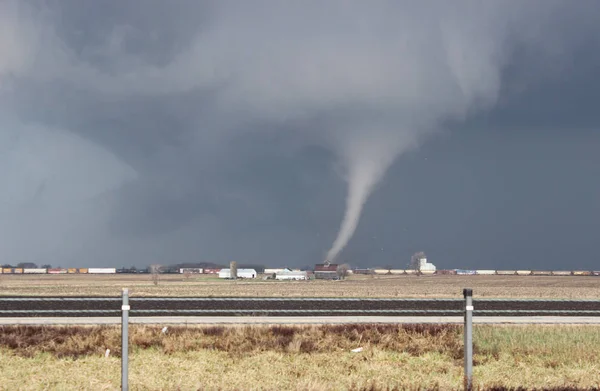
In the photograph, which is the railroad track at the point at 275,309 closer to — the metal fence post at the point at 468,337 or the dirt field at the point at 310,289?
the metal fence post at the point at 468,337

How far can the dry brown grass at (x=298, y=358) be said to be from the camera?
41.9 feet


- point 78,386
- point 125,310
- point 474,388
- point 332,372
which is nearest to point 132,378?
point 78,386

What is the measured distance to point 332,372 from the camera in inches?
555

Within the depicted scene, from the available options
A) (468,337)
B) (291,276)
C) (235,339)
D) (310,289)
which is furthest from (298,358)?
(291,276)

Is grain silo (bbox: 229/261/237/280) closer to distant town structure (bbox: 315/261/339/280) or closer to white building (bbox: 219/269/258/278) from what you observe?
white building (bbox: 219/269/258/278)

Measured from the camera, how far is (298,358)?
52.0 feet

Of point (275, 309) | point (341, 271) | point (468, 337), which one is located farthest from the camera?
point (341, 271)

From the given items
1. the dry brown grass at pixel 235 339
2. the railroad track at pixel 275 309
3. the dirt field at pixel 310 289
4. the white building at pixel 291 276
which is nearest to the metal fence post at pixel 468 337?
the dry brown grass at pixel 235 339

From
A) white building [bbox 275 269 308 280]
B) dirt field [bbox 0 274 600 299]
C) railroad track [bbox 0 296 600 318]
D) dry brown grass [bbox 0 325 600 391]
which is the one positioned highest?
white building [bbox 275 269 308 280]

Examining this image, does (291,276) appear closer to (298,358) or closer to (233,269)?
(233,269)

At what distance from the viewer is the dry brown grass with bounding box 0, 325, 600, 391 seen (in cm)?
1277

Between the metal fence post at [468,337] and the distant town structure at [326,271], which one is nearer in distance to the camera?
the metal fence post at [468,337]

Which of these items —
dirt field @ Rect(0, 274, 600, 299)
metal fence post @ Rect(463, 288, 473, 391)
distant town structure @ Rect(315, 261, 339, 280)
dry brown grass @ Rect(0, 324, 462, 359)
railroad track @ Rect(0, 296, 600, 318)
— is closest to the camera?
metal fence post @ Rect(463, 288, 473, 391)

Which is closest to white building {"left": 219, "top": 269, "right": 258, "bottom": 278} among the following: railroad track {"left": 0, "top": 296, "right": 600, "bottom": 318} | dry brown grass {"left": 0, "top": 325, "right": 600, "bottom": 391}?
railroad track {"left": 0, "top": 296, "right": 600, "bottom": 318}
